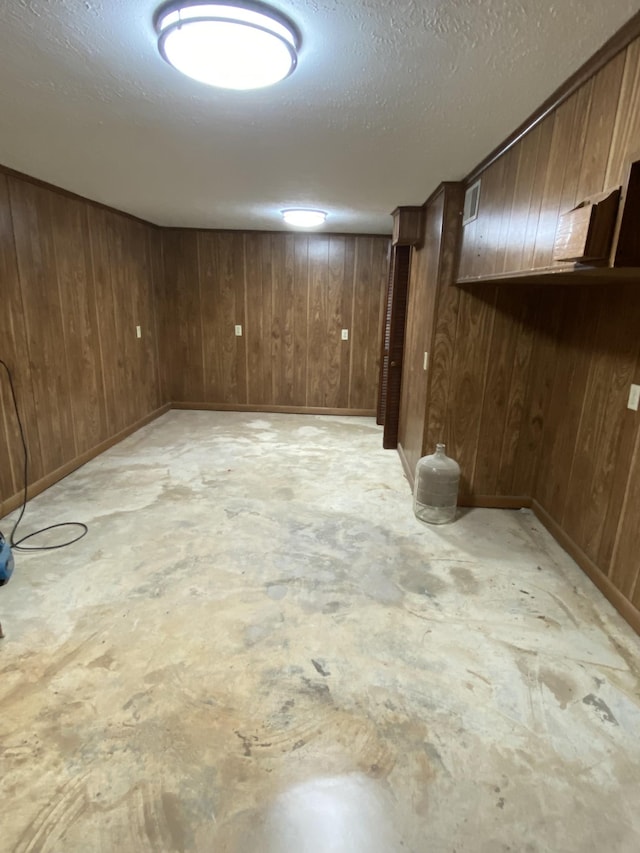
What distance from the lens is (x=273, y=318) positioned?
569 centimetres

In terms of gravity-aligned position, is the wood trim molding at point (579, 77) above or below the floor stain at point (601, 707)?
above

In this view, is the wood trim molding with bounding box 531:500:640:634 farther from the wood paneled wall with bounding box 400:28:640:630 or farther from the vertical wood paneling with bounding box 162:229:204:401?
the vertical wood paneling with bounding box 162:229:204:401

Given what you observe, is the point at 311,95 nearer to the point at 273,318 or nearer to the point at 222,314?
the point at 273,318

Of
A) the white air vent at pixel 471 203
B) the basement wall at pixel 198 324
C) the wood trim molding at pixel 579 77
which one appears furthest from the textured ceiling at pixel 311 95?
the basement wall at pixel 198 324

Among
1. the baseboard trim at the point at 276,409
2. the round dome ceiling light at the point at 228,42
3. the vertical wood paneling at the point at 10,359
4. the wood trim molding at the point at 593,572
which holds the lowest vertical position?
the wood trim molding at the point at 593,572

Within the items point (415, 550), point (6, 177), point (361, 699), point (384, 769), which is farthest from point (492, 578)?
point (6, 177)

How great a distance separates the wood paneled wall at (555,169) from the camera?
4.22ft

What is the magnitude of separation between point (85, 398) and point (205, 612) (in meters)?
2.63

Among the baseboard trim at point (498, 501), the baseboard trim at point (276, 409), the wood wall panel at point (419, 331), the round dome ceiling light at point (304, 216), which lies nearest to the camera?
the wood wall panel at point (419, 331)

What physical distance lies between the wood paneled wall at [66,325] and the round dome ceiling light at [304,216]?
1647mm

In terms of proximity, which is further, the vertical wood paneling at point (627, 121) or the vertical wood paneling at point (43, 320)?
the vertical wood paneling at point (43, 320)

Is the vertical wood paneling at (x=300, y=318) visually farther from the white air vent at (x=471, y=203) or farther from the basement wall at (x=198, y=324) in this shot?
the white air vent at (x=471, y=203)

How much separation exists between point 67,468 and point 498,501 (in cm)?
333

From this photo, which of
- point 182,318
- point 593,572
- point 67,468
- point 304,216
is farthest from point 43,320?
point 593,572
